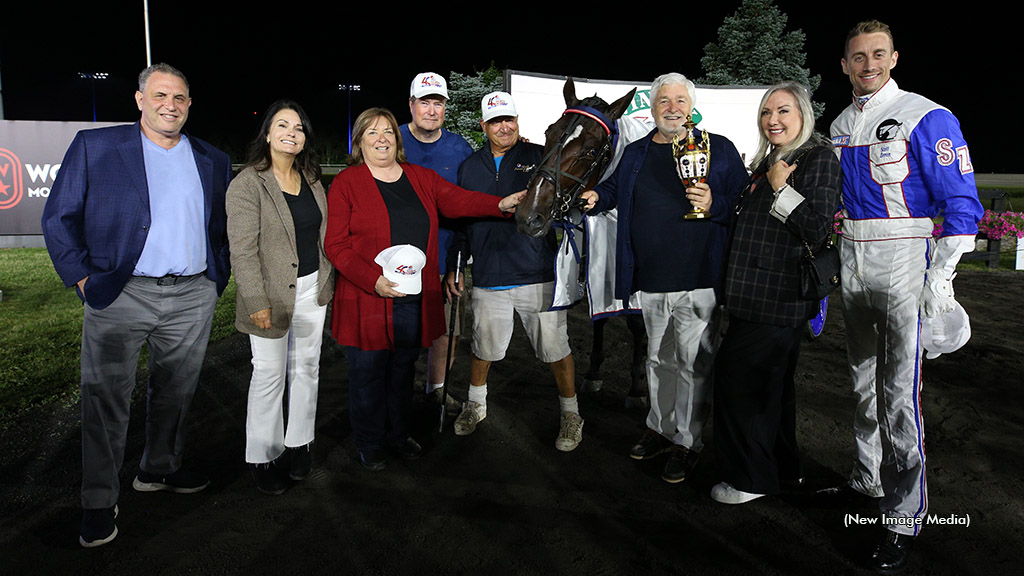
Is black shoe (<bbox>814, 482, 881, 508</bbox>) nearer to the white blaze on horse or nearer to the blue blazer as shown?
the white blaze on horse

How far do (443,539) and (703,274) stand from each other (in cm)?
211

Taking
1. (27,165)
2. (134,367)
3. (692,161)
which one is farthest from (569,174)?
(27,165)

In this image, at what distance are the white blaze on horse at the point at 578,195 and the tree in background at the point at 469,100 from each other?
12350mm

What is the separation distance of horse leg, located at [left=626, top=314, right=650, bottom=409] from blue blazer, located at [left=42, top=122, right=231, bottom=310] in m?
3.57

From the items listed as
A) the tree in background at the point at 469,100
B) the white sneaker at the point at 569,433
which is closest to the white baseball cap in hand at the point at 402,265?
the white sneaker at the point at 569,433

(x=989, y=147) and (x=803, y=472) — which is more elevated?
(x=989, y=147)

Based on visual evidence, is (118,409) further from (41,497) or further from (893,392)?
(893,392)

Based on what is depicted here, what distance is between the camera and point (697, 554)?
2902 mm

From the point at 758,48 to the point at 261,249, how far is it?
20.2 metres

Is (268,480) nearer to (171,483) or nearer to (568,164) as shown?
(171,483)

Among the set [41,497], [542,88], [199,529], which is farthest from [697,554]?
[542,88]

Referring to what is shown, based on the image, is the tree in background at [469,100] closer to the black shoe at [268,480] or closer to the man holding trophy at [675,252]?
the man holding trophy at [675,252]

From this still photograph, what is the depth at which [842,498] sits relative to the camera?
11.2ft

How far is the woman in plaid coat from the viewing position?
122 inches
